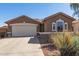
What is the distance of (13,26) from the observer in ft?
23.8

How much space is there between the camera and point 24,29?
7301mm

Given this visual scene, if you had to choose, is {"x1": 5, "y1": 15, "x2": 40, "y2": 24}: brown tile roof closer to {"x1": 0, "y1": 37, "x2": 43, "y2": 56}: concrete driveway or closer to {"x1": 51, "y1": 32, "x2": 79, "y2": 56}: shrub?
{"x1": 0, "y1": 37, "x2": 43, "y2": 56}: concrete driveway

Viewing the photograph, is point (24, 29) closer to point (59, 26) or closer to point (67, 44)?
point (59, 26)

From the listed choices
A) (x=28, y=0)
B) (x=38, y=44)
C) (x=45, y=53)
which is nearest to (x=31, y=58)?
(x=45, y=53)

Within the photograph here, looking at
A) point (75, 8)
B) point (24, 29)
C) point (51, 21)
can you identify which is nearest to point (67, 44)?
point (51, 21)

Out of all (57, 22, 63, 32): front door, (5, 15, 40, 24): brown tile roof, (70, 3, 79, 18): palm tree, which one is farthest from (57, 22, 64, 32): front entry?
(5, 15, 40, 24): brown tile roof

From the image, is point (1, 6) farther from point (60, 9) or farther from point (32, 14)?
point (60, 9)

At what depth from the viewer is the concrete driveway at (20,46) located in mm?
6759

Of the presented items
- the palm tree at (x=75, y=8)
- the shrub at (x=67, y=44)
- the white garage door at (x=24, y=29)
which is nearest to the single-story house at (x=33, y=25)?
the white garage door at (x=24, y=29)

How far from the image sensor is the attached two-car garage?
23.2ft

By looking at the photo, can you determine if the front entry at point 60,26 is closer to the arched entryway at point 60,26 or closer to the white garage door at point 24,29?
the arched entryway at point 60,26

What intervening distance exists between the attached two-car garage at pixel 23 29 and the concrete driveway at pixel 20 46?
0.22 metres

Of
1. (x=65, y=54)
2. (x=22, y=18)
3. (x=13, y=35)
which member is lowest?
(x=65, y=54)

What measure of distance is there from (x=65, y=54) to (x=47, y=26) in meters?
1.25
